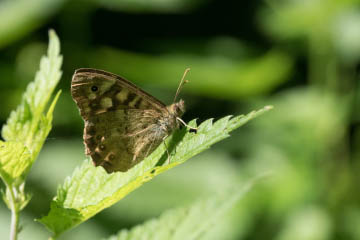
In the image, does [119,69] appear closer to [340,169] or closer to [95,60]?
[95,60]

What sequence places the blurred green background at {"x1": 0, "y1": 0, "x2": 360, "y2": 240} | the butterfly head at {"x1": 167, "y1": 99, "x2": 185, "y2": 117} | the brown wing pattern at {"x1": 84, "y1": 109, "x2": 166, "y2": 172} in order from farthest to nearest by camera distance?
the blurred green background at {"x1": 0, "y1": 0, "x2": 360, "y2": 240}
the butterfly head at {"x1": 167, "y1": 99, "x2": 185, "y2": 117}
the brown wing pattern at {"x1": 84, "y1": 109, "x2": 166, "y2": 172}

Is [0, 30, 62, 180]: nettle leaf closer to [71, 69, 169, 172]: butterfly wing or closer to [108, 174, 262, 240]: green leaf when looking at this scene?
[71, 69, 169, 172]: butterfly wing

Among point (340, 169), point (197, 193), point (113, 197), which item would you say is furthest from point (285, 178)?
point (113, 197)

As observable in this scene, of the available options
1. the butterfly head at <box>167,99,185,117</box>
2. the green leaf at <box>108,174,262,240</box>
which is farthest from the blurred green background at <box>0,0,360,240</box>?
the green leaf at <box>108,174,262,240</box>

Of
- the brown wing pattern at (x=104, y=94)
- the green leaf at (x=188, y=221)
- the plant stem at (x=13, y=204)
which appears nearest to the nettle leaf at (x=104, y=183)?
the plant stem at (x=13, y=204)

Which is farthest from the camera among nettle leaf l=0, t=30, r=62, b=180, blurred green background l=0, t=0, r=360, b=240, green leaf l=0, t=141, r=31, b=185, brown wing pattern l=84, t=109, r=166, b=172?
blurred green background l=0, t=0, r=360, b=240

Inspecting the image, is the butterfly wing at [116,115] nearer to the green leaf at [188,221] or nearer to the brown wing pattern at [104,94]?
the brown wing pattern at [104,94]
